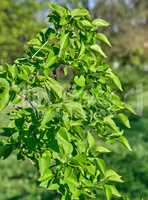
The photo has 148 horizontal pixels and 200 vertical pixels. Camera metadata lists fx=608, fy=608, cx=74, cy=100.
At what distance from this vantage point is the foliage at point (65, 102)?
2668 millimetres

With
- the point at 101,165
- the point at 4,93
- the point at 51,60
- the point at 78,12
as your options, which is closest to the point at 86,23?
the point at 78,12

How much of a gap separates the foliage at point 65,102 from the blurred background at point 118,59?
0.35 meters

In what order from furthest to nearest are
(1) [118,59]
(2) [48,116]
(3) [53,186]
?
(1) [118,59] → (3) [53,186] → (2) [48,116]

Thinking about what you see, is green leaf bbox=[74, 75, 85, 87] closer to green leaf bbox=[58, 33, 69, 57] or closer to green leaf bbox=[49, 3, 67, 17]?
green leaf bbox=[58, 33, 69, 57]

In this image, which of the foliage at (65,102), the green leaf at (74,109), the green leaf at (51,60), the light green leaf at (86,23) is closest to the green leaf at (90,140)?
the foliage at (65,102)

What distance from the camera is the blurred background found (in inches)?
332

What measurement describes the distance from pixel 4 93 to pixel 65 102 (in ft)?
0.88

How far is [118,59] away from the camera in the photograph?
124 feet

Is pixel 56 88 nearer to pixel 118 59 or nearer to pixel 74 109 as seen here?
pixel 74 109

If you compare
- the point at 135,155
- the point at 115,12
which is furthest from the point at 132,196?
the point at 115,12

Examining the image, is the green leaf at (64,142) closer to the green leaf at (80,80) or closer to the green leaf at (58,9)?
the green leaf at (80,80)

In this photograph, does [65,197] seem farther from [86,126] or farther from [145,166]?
[145,166]

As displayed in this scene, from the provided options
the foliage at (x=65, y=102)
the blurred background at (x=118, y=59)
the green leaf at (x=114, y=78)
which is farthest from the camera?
the blurred background at (x=118, y=59)

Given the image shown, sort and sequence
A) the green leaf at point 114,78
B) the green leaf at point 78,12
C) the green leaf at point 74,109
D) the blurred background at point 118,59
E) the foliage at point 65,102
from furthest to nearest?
the blurred background at point 118,59 → the green leaf at point 114,78 → the green leaf at point 78,12 → the foliage at point 65,102 → the green leaf at point 74,109
